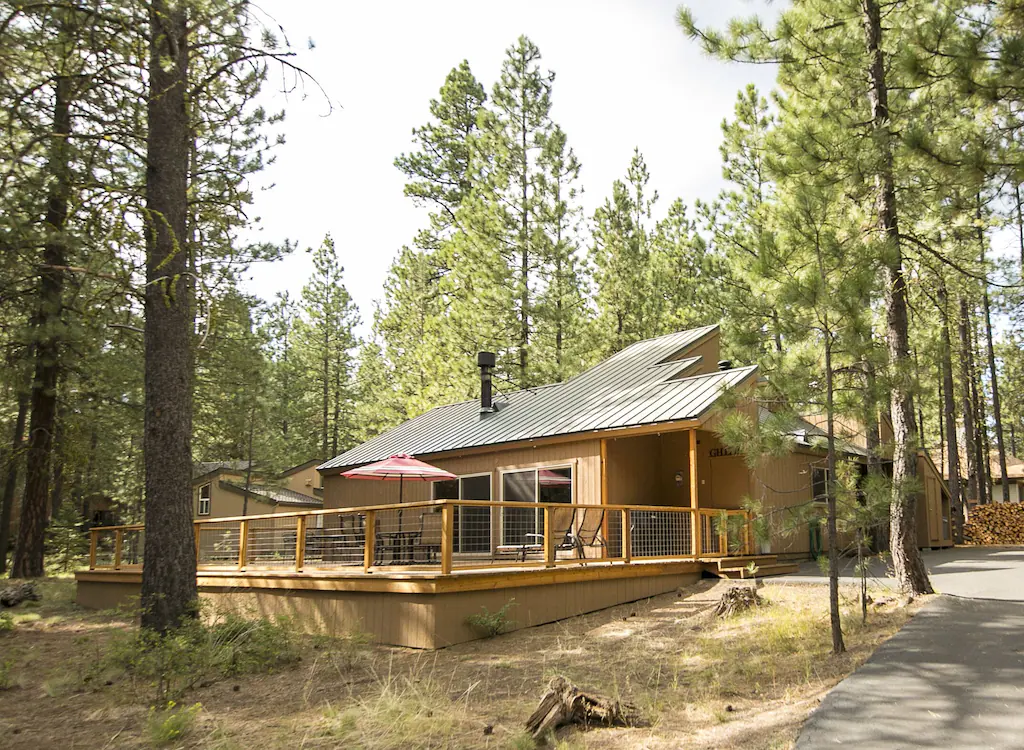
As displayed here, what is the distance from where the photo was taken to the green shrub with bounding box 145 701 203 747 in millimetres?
5129

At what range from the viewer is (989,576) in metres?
10.4

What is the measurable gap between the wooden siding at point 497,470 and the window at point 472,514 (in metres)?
0.17

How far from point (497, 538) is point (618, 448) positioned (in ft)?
8.64

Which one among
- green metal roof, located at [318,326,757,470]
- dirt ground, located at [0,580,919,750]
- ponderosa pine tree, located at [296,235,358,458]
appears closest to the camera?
dirt ground, located at [0,580,919,750]

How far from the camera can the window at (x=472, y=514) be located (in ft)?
45.8

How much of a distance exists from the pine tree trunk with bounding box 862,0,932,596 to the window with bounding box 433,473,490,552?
7.21m

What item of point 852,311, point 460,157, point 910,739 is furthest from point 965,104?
point 460,157

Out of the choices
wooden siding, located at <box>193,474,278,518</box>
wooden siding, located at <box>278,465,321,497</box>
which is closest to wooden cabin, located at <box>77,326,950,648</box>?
wooden siding, located at <box>193,474,278,518</box>

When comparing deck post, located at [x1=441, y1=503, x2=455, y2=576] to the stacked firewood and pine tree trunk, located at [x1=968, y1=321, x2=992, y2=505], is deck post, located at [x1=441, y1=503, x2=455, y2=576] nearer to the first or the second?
the stacked firewood

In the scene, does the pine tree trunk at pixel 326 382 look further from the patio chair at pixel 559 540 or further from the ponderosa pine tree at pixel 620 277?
the patio chair at pixel 559 540

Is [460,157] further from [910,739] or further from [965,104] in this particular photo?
[910,739]

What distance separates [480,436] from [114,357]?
7.82 meters

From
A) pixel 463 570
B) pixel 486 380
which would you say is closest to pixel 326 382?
pixel 486 380

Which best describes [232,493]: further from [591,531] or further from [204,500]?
[591,531]
